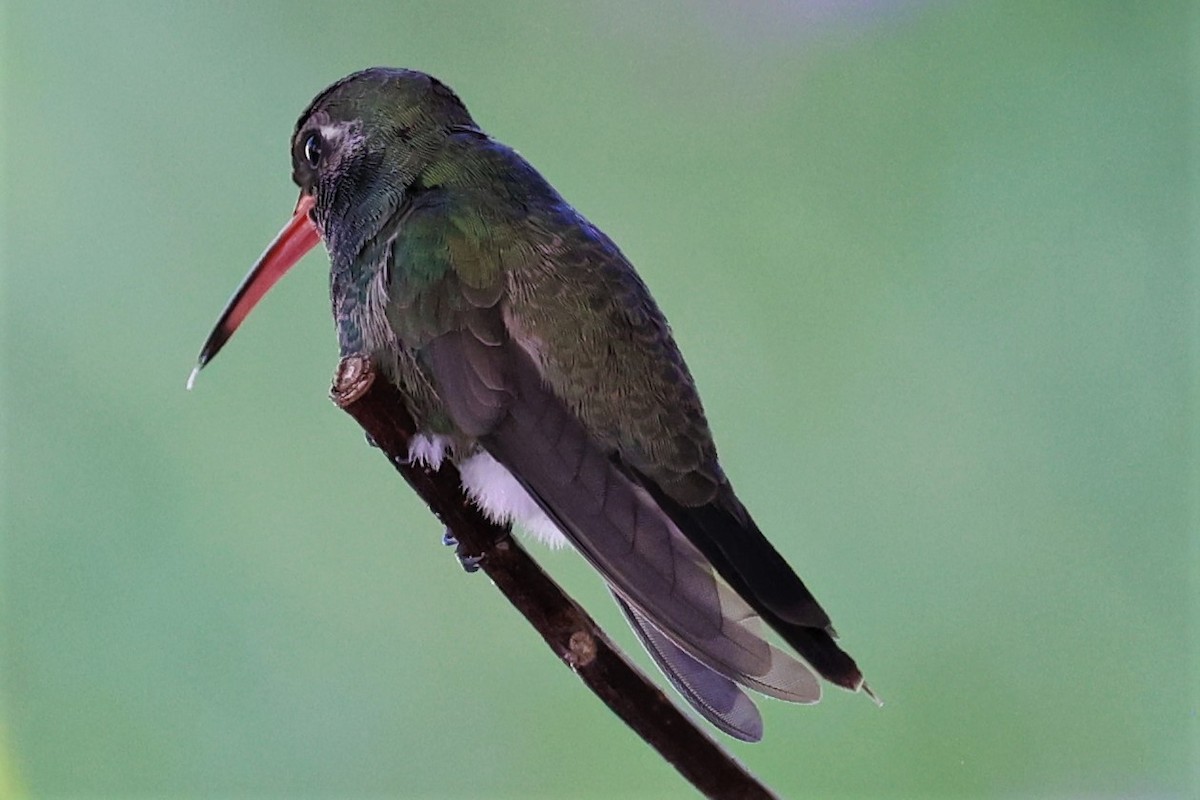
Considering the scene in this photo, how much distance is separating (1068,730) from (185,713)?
1.41 m

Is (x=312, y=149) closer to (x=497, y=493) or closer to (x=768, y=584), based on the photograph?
(x=497, y=493)

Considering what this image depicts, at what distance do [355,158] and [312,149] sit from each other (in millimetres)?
95

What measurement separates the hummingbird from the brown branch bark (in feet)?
0.16

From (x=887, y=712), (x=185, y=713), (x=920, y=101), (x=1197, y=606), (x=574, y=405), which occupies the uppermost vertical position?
(x=920, y=101)

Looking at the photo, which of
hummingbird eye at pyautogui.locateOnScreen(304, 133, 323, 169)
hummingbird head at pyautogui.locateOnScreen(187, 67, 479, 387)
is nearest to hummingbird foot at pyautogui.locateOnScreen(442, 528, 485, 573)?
hummingbird head at pyautogui.locateOnScreen(187, 67, 479, 387)

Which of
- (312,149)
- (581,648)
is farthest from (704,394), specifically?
(581,648)

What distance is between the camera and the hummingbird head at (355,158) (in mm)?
1519

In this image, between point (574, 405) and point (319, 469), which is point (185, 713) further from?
point (574, 405)

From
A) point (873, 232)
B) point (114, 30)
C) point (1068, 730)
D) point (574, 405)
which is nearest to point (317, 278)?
point (114, 30)

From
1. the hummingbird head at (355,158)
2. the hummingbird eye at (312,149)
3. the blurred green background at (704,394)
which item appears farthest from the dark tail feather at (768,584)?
the blurred green background at (704,394)

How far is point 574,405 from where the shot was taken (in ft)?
4.31

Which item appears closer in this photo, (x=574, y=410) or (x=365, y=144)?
(x=574, y=410)

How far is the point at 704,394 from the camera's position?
2.23 m

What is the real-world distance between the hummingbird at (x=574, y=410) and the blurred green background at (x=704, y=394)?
0.79 m
